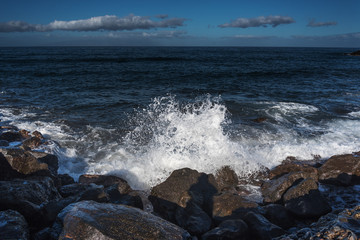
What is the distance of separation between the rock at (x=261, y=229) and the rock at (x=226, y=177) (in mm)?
1981

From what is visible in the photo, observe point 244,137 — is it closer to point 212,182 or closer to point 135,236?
point 212,182

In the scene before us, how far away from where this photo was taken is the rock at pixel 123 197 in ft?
16.0

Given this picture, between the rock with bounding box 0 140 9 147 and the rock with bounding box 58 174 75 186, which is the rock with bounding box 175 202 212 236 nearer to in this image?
the rock with bounding box 58 174 75 186

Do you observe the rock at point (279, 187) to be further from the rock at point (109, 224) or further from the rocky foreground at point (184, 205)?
the rock at point (109, 224)

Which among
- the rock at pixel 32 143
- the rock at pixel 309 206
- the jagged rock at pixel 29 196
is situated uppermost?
the jagged rock at pixel 29 196

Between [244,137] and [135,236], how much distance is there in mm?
7005

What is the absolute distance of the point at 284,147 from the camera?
823 centimetres

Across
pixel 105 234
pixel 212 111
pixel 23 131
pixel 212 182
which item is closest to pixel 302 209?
pixel 212 182

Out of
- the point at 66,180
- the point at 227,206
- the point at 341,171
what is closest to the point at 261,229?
the point at 227,206

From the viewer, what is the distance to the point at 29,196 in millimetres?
4172

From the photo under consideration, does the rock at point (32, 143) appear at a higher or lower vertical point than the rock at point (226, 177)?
higher

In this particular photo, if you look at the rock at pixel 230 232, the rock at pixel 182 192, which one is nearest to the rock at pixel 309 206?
the rock at pixel 230 232

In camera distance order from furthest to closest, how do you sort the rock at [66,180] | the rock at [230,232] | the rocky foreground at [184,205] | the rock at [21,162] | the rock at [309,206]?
the rock at [66,180] → the rock at [21,162] → the rock at [309,206] → the rock at [230,232] → the rocky foreground at [184,205]

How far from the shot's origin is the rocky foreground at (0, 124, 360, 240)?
3.26 metres
